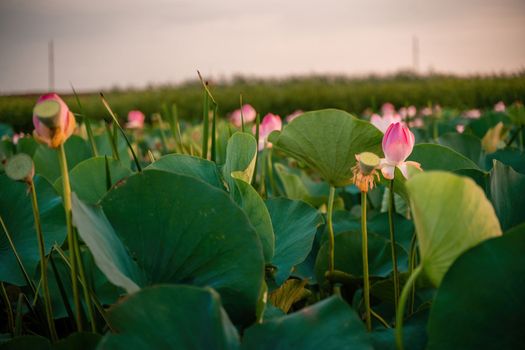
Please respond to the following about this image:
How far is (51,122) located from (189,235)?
123 mm

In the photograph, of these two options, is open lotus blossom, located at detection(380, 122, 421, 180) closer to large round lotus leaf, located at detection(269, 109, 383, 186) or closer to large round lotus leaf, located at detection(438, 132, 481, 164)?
large round lotus leaf, located at detection(269, 109, 383, 186)

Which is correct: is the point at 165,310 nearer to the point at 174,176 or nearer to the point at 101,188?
the point at 174,176

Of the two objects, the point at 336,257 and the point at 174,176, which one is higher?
the point at 174,176

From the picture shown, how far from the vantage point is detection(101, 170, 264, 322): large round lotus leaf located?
1.21 ft

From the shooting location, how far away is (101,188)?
0.63 metres

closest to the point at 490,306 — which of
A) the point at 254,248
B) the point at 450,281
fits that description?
the point at 450,281

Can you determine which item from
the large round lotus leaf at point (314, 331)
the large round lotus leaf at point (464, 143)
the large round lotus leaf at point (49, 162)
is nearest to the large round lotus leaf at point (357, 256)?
the large round lotus leaf at point (314, 331)

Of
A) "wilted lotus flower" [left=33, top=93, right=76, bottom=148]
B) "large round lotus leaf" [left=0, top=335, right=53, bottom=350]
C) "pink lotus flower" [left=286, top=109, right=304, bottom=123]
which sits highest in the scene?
"wilted lotus flower" [left=33, top=93, right=76, bottom=148]

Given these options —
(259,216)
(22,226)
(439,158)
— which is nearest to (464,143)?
(439,158)

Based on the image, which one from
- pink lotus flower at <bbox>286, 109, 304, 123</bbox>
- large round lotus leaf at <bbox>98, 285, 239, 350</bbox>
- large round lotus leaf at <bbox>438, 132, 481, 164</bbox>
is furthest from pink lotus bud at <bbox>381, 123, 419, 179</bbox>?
large round lotus leaf at <bbox>438, 132, 481, 164</bbox>

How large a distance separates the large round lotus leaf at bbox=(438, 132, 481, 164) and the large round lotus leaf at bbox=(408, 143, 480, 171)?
34 cm

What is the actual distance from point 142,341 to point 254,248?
96mm

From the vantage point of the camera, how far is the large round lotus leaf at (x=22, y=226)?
21.3 inches

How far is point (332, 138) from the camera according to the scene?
0.56 metres
